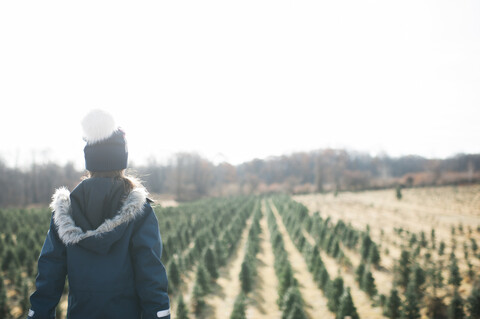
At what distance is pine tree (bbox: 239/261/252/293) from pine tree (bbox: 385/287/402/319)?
4026 mm

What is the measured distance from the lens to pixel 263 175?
75.0m

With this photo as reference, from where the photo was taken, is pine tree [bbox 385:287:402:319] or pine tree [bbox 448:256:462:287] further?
pine tree [bbox 448:256:462:287]

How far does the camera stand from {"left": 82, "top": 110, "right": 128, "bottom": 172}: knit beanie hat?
1841mm

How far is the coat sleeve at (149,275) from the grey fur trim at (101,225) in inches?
5.2

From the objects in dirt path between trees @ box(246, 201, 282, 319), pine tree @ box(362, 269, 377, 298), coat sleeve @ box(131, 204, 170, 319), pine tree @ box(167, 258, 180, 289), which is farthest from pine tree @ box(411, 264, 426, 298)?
coat sleeve @ box(131, 204, 170, 319)

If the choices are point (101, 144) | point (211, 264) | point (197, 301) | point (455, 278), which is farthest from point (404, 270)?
point (101, 144)

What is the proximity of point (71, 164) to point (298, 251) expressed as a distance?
66.2 m

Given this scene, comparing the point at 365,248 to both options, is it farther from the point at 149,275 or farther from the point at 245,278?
the point at 149,275

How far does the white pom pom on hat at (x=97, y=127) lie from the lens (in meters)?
1.85

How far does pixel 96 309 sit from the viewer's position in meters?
1.66

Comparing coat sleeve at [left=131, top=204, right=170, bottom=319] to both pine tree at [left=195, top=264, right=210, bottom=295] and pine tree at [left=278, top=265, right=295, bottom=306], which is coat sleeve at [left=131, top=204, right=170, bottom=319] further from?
pine tree at [left=195, top=264, right=210, bottom=295]

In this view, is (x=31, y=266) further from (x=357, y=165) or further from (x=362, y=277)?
(x=357, y=165)

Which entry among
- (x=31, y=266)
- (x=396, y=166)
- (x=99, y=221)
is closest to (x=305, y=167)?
(x=396, y=166)

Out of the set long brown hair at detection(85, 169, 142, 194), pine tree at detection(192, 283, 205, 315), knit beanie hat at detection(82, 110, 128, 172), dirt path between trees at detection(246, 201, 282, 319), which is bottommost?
dirt path between trees at detection(246, 201, 282, 319)
